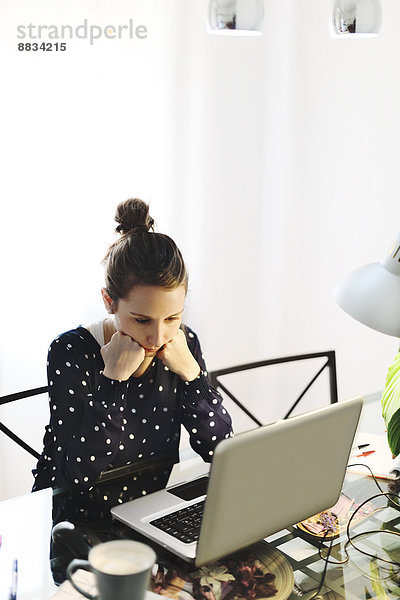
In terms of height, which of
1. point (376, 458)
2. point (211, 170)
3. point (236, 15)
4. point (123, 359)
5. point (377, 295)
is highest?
point (236, 15)

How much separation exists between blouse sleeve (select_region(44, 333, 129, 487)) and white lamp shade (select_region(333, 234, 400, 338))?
0.53 m

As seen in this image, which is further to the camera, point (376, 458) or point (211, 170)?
point (211, 170)

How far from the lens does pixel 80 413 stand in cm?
155

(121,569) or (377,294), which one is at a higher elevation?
(377,294)

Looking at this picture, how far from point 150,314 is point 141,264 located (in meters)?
0.11

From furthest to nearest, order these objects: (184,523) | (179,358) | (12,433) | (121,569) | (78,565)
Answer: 1. (12,433)
2. (179,358)
3. (184,523)
4. (78,565)
5. (121,569)

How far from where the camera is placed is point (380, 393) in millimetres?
2088

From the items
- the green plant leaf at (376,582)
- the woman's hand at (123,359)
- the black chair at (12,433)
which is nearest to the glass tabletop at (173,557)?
the green plant leaf at (376,582)

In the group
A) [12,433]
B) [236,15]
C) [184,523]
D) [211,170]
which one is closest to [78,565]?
[184,523]

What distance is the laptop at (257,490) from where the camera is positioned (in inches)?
45.1

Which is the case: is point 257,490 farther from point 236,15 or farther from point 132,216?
point 236,15

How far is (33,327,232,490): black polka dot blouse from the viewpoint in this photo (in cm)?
152
